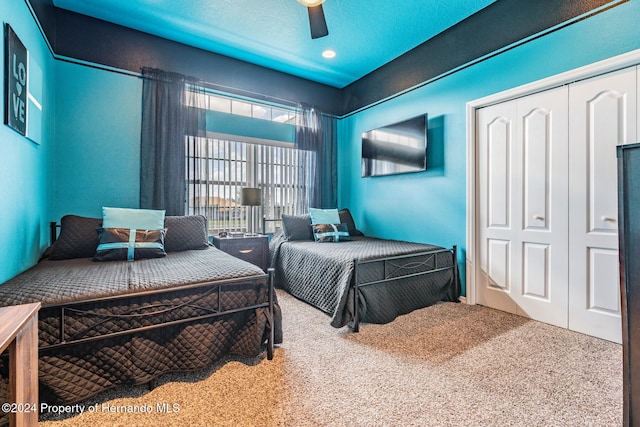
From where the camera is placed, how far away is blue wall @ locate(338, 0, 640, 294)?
2212 millimetres

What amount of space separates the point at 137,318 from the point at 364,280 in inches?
63.6

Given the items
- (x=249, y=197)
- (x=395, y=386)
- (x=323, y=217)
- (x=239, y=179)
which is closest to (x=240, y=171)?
(x=239, y=179)

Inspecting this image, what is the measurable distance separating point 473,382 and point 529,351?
687mm

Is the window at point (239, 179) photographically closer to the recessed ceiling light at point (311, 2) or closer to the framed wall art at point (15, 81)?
the framed wall art at point (15, 81)

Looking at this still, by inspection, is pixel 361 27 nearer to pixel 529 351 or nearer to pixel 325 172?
pixel 325 172

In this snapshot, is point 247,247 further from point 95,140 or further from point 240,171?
point 95,140

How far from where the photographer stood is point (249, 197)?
3.59 meters

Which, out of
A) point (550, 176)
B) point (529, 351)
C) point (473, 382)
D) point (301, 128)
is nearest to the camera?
point (473, 382)

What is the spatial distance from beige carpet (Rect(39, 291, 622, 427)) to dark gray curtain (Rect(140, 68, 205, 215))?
6.96 feet

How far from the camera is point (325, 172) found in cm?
454

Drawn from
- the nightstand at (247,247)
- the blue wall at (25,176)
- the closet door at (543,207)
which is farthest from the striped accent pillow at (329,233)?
the blue wall at (25,176)

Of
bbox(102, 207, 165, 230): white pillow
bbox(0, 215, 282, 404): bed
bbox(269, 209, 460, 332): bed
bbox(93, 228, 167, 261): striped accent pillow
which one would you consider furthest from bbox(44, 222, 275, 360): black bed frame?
bbox(102, 207, 165, 230): white pillow

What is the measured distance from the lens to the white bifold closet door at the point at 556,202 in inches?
85.0

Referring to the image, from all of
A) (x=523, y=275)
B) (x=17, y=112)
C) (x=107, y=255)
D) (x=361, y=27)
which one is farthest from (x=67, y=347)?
(x=361, y=27)
